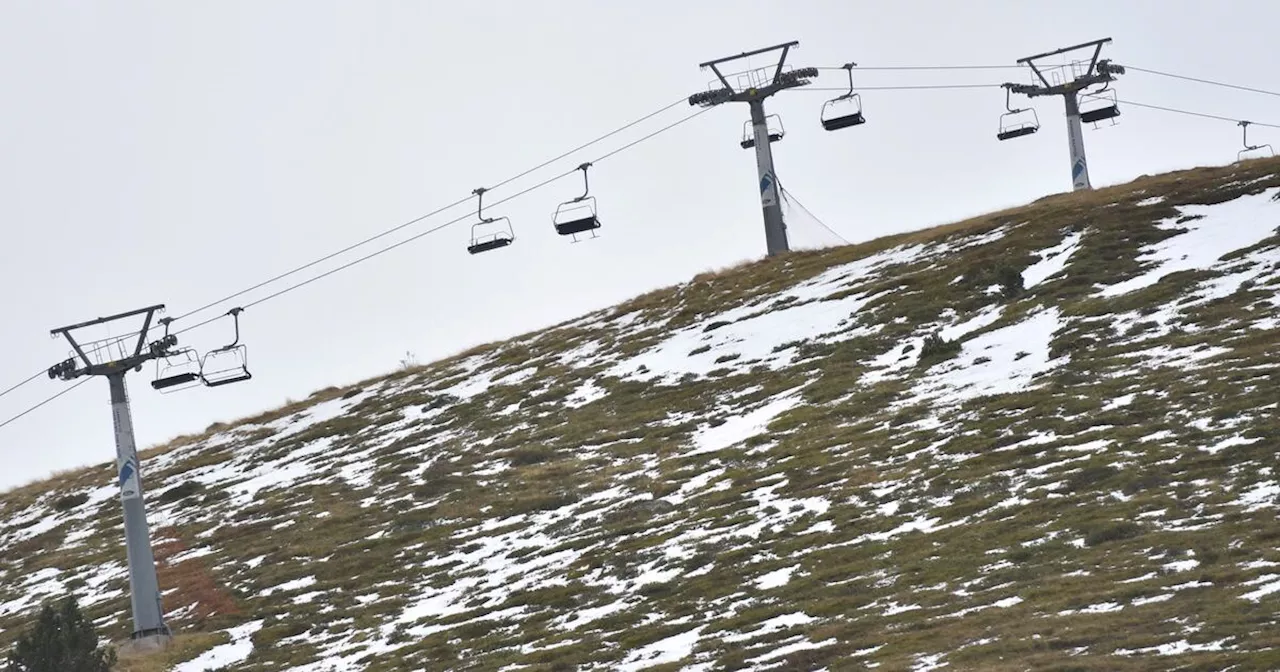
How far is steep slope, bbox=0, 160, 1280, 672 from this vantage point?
27.8 m

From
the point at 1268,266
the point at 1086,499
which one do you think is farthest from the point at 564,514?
the point at 1268,266

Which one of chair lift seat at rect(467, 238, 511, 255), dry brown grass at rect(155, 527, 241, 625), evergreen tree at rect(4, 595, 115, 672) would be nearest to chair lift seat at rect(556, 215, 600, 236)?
chair lift seat at rect(467, 238, 511, 255)

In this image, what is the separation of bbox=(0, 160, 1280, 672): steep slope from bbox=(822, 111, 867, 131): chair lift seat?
5.52 meters

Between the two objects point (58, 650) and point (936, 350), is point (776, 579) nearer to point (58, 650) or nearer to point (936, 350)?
point (58, 650)

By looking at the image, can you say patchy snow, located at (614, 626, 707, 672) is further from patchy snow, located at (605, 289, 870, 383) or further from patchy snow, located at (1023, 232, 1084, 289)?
patchy snow, located at (1023, 232, 1084, 289)

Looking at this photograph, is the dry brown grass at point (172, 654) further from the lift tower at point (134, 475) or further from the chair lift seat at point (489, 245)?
the chair lift seat at point (489, 245)

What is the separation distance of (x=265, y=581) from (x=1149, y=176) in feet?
126

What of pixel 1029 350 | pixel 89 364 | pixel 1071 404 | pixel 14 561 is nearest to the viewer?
pixel 1071 404

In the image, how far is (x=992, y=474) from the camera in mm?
36188

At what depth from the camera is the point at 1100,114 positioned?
7806 centimetres

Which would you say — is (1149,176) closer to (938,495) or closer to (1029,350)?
(1029,350)

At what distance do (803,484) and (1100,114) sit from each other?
1711 inches

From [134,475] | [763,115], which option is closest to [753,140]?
[763,115]

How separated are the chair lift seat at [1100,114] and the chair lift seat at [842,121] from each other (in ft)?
61.6
